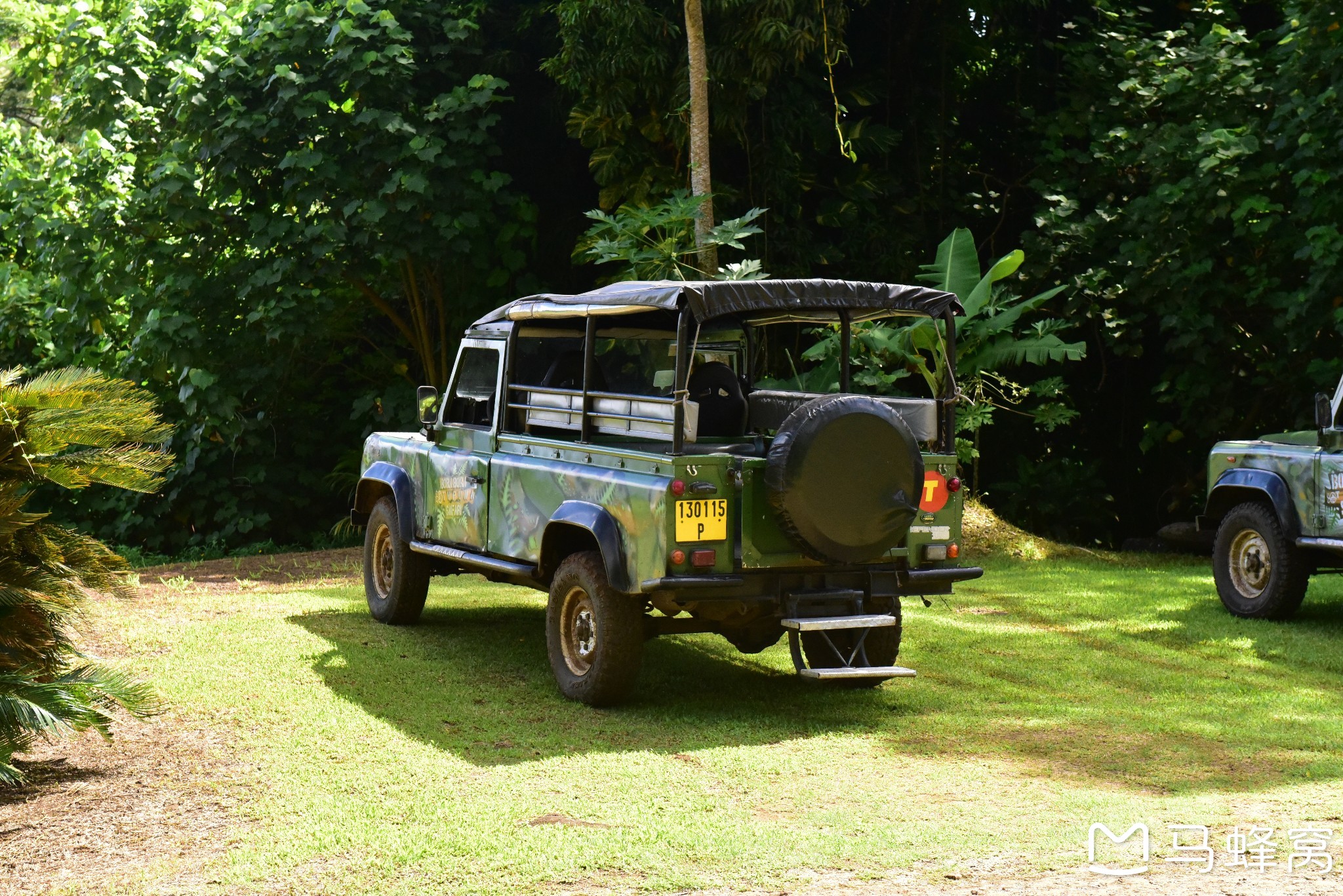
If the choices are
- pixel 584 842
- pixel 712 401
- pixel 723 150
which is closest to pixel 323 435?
pixel 723 150

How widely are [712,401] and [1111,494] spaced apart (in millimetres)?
12051

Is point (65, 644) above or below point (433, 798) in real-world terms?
above

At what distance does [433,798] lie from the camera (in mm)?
5832

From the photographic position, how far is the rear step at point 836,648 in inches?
279

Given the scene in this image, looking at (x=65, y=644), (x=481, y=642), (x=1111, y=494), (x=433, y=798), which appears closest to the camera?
(x=433, y=798)

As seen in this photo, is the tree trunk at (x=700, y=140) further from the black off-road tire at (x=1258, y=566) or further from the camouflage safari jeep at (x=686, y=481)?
the black off-road tire at (x=1258, y=566)

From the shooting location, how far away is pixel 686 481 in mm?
6852

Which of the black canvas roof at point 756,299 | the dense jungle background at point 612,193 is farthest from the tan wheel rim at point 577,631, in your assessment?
the dense jungle background at point 612,193

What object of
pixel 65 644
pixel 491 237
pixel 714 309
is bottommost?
pixel 65 644

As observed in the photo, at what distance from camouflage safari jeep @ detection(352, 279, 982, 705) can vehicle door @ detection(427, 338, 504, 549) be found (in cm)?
2

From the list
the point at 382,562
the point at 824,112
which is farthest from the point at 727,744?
the point at 824,112

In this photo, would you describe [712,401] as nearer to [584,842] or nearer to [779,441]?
[779,441]

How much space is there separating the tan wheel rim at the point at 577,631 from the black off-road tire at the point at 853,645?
1289mm

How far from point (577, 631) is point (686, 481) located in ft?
4.16
